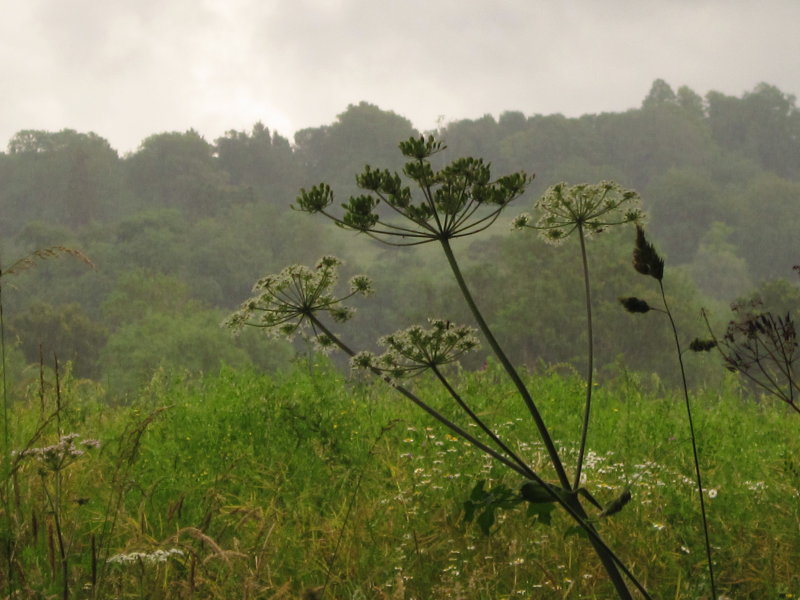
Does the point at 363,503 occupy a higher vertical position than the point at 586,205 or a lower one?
lower

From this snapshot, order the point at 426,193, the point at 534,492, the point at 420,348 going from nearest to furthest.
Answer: the point at 534,492 < the point at 426,193 < the point at 420,348

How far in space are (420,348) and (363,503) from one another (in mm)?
2673

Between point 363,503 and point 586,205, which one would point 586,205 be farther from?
point 363,503

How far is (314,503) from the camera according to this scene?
591cm

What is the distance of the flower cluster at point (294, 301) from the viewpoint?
3428mm

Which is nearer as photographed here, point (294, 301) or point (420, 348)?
point (420, 348)

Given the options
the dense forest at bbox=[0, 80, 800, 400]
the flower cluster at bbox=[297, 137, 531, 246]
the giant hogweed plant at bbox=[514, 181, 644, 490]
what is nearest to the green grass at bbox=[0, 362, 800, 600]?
the flower cluster at bbox=[297, 137, 531, 246]

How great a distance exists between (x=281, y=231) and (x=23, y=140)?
51907 mm


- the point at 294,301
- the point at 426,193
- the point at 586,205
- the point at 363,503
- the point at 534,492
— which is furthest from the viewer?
the point at 363,503

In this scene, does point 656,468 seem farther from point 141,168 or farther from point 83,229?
point 141,168

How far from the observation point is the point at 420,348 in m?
3.16

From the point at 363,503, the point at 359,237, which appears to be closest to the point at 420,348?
the point at 363,503

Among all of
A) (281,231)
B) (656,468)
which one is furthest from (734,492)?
(281,231)

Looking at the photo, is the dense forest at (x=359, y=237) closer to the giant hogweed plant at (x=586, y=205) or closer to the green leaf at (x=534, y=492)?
the giant hogweed plant at (x=586, y=205)
